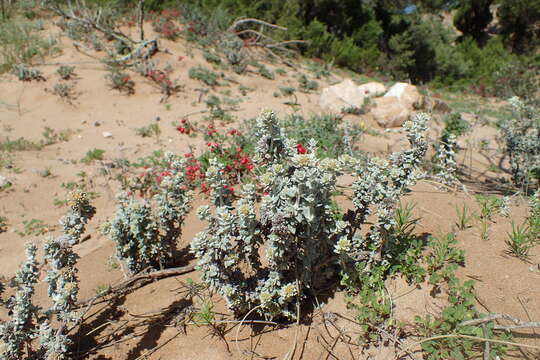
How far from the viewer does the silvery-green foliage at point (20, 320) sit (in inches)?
81.4

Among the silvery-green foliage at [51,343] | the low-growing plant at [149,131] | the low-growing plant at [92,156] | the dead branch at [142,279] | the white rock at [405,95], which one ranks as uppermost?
the white rock at [405,95]

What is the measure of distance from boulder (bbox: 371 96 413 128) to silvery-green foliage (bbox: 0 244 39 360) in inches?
341

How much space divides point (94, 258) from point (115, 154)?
10.5ft

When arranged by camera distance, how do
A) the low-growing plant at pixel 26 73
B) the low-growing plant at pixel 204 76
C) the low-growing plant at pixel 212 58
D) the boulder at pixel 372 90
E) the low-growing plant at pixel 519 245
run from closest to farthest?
the low-growing plant at pixel 519 245, the low-growing plant at pixel 26 73, the low-growing plant at pixel 204 76, the boulder at pixel 372 90, the low-growing plant at pixel 212 58

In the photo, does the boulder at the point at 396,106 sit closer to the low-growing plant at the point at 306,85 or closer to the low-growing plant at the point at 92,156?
the low-growing plant at the point at 306,85

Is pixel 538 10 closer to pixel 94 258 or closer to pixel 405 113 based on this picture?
pixel 405 113

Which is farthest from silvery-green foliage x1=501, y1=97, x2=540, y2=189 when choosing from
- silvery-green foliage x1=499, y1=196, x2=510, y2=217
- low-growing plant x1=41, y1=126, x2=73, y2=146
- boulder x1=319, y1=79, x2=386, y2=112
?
low-growing plant x1=41, y1=126, x2=73, y2=146

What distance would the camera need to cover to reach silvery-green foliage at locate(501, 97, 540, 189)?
477 cm

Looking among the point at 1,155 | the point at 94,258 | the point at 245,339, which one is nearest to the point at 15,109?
the point at 1,155

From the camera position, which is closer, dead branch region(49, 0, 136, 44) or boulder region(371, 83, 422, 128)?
boulder region(371, 83, 422, 128)

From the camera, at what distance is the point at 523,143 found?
16.2 ft

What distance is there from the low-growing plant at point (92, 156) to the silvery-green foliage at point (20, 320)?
14.2 ft

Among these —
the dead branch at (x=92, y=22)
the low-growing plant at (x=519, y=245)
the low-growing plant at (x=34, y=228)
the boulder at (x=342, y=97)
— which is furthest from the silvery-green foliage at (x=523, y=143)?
the dead branch at (x=92, y=22)

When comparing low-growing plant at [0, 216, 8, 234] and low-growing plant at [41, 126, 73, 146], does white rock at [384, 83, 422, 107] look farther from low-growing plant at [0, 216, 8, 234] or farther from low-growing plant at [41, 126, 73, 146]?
low-growing plant at [0, 216, 8, 234]
